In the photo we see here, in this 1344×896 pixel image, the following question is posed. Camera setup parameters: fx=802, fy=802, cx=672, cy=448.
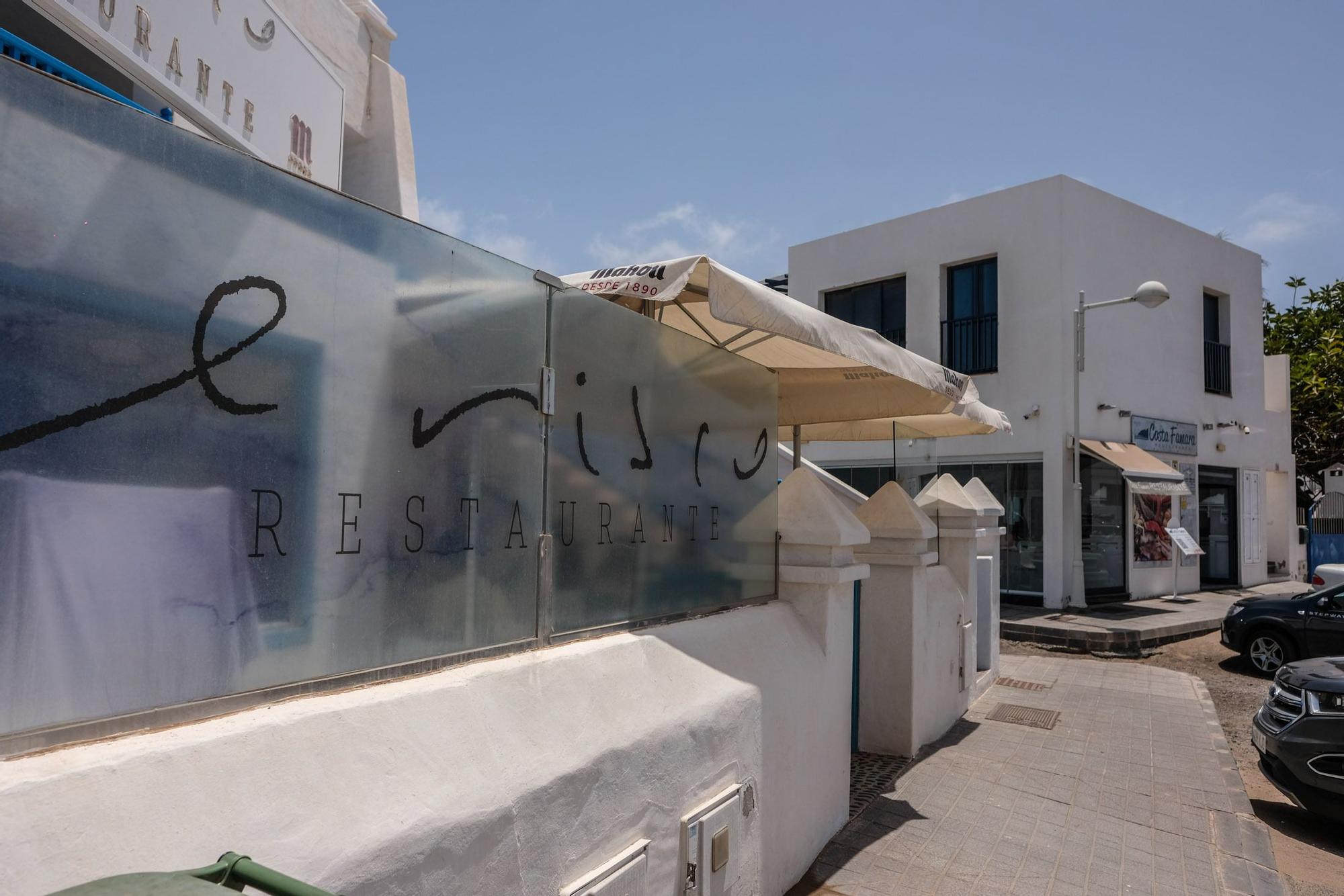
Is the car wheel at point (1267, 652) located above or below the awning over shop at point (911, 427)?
below

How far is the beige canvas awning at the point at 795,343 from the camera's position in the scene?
3.49 m

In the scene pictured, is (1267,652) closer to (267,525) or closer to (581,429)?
(581,429)

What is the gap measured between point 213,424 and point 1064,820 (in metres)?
5.67

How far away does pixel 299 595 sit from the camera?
6.77 feet

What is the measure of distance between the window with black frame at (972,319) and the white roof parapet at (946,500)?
8.54 metres

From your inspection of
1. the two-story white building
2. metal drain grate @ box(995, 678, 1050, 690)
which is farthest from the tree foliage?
metal drain grate @ box(995, 678, 1050, 690)

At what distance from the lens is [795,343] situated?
16.4 feet

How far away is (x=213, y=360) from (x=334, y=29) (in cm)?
589

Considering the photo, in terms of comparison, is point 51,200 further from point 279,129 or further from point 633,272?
point 279,129

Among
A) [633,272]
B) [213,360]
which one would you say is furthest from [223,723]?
[633,272]

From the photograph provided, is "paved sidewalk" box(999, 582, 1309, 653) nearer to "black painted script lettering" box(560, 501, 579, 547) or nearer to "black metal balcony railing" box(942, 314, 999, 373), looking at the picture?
"black metal balcony railing" box(942, 314, 999, 373)

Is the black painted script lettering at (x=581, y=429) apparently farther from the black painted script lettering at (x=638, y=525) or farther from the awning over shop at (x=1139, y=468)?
the awning over shop at (x=1139, y=468)

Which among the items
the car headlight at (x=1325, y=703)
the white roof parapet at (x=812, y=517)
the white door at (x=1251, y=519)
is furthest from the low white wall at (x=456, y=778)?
the white door at (x=1251, y=519)

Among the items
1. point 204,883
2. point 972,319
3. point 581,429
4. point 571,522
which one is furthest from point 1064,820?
point 972,319
